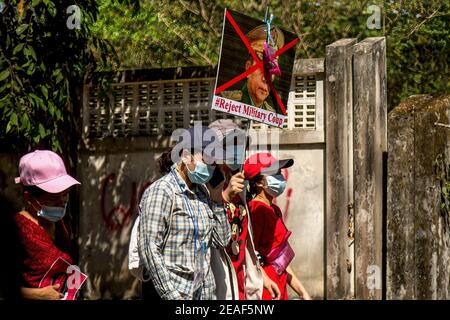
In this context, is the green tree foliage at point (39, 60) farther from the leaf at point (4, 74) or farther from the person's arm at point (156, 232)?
the person's arm at point (156, 232)

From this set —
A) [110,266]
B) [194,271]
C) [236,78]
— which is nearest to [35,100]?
[236,78]

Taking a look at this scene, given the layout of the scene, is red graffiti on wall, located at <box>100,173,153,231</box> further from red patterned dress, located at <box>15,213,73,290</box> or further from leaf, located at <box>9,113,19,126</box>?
red patterned dress, located at <box>15,213,73,290</box>

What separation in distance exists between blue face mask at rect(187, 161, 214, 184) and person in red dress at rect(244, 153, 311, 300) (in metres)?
1.12

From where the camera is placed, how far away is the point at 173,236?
5590 mm

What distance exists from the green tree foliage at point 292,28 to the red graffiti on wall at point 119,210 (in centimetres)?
207

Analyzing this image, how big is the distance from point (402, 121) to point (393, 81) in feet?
20.7

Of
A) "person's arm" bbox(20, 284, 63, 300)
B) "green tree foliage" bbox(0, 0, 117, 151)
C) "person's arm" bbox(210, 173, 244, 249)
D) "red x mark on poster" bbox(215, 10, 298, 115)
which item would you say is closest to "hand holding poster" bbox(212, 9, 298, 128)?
"red x mark on poster" bbox(215, 10, 298, 115)

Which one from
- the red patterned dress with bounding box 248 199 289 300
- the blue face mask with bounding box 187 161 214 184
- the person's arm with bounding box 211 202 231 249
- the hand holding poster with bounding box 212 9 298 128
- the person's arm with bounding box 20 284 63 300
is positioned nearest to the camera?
the person's arm with bounding box 20 284 63 300

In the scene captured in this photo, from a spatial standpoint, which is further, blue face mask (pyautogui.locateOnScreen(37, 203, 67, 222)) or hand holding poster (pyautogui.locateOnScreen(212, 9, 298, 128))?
hand holding poster (pyautogui.locateOnScreen(212, 9, 298, 128))

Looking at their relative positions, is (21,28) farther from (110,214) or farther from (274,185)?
(274,185)

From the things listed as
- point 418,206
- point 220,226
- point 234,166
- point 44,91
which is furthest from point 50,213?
point 418,206

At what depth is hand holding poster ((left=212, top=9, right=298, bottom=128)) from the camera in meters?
7.20

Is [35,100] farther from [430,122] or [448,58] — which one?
[448,58]

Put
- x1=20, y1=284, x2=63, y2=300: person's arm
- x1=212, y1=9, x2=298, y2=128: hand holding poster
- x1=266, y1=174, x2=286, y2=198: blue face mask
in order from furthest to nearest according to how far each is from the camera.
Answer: x1=212, y1=9, x2=298, y2=128: hand holding poster
x1=266, y1=174, x2=286, y2=198: blue face mask
x1=20, y1=284, x2=63, y2=300: person's arm
